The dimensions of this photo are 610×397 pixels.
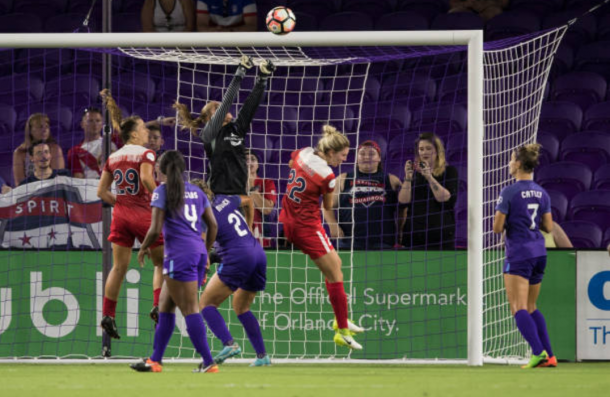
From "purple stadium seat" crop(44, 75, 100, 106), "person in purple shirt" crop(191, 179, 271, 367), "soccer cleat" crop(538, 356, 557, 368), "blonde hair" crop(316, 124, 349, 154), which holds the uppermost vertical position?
"purple stadium seat" crop(44, 75, 100, 106)

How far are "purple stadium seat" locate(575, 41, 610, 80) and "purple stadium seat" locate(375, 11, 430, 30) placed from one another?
2.00 m

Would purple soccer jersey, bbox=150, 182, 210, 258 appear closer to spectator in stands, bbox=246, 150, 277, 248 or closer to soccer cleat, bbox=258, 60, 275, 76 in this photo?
soccer cleat, bbox=258, 60, 275, 76

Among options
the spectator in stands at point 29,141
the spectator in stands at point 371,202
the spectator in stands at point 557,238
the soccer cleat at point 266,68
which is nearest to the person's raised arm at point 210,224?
the soccer cleat at point 266,68

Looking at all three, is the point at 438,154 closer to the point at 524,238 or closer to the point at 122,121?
the point at 524,238

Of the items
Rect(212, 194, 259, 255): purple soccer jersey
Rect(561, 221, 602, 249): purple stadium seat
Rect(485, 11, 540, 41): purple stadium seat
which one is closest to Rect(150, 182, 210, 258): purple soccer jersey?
Rect(212, 194, 259, 255): purple soccer jersey

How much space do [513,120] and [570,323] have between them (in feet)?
6.93

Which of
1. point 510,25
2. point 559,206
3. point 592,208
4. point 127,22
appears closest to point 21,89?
point 127,22

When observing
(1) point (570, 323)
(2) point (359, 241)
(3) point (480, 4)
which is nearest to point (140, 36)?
(2) point (359, 241)

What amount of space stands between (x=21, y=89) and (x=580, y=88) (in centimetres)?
695

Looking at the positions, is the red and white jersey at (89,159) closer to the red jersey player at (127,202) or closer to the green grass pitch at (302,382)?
the red jersey player at (127,202)

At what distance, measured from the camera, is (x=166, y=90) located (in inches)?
511

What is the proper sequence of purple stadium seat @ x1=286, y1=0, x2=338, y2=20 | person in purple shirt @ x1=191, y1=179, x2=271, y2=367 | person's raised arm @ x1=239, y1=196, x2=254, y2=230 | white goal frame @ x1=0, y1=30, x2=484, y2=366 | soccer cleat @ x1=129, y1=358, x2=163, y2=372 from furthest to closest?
purple stadium seat @ x1=286, y1=0, x2=338, y2=20
white goal frame @ x1=0, y1=30, x2=484, y2=366
person's raised arm @ x1=239, y1=196, x2=254, y2=230
person in purple shirt @ x1=191, y1=179, x2=271, y2=367
soccer cleat @ x1=129, y1=358, x2=163, y2=372

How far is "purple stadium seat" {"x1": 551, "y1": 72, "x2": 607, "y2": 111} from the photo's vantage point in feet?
41.9

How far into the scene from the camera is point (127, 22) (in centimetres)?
1378
